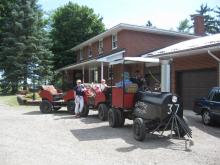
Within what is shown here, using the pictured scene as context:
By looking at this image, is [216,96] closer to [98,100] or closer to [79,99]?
[98,100]

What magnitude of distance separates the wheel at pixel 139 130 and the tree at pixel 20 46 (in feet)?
94.2

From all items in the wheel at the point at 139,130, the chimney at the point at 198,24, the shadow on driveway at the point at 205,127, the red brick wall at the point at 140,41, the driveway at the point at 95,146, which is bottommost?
the driveway at the point at 95,146

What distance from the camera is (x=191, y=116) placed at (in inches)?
666

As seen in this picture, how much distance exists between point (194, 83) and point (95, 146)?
1124 cm

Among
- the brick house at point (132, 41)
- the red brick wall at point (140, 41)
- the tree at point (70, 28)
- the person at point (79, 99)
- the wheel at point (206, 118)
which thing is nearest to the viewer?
the wheel at point (206, 118)

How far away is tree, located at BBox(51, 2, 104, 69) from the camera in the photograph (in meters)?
47.6

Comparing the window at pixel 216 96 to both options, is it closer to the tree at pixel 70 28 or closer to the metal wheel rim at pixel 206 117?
the metal wheel rim at pixel 206 117

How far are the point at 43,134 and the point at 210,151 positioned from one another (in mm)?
5312

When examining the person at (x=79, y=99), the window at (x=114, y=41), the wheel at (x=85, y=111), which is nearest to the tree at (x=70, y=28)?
the window at (x=114, y=41)

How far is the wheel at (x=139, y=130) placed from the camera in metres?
10.5

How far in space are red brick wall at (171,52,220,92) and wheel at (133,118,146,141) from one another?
8561mm

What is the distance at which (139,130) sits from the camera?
35.0ft

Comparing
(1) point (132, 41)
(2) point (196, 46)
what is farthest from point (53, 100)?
(1) point (132, 41)

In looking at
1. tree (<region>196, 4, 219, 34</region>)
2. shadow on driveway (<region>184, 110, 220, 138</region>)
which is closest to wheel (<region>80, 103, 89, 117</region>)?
shadow on driveway (<region>184, 110, 220, 138</region>)
